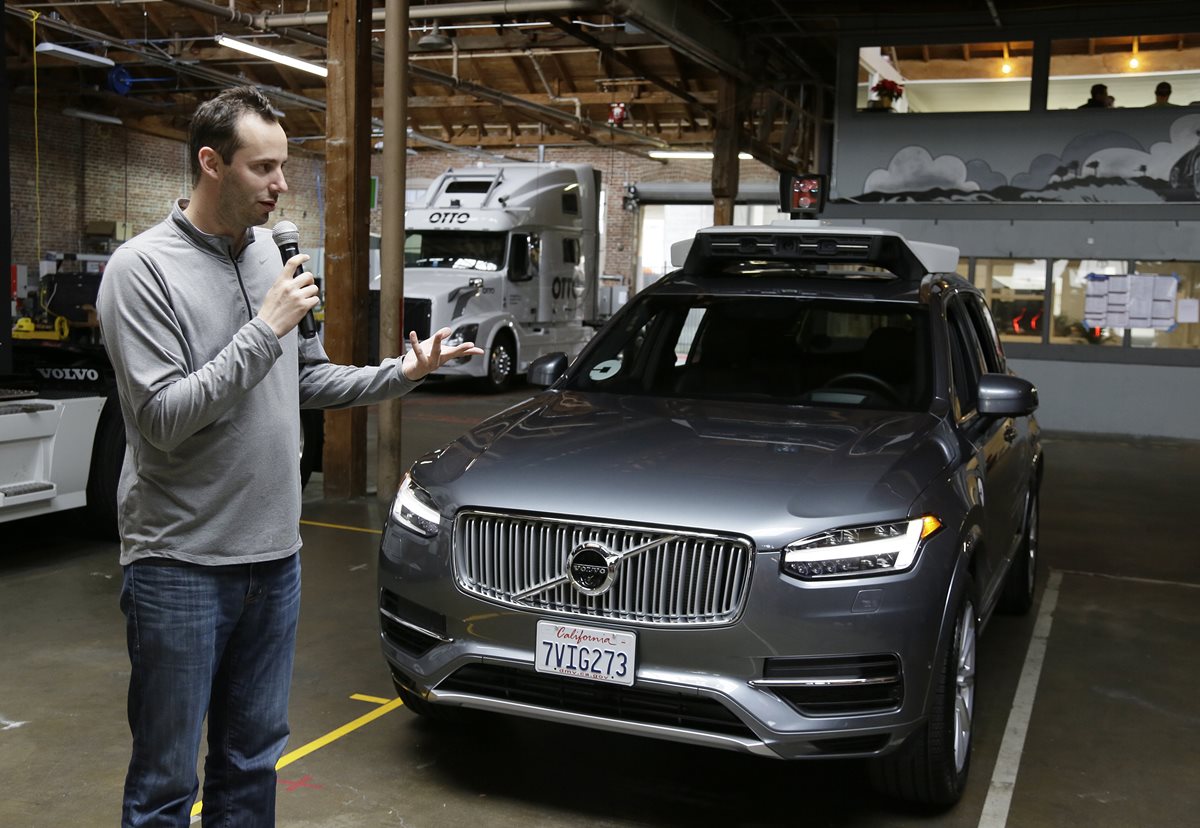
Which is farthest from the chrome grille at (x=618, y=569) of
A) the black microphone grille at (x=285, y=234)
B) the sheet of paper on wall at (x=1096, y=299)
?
the sheet of paper on wall at (x=1096, y=299)

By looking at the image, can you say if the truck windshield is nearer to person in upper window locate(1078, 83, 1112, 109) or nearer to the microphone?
person in upper window locate(1078, 83, 1112, 109)

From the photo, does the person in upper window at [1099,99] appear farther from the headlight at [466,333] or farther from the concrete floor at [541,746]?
the concrete floor at [541,746]

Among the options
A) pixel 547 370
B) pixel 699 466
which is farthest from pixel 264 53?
pixel 699 466

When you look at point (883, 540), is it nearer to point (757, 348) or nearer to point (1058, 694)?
point (757, 348)

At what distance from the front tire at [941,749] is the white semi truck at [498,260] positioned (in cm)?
1323

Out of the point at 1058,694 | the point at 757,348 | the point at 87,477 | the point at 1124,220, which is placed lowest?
the point at 1058,694

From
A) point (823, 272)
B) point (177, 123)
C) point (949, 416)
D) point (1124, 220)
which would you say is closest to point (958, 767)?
point (949, 416)

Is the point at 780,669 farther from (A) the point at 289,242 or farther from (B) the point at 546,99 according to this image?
(B) the point at 546,99

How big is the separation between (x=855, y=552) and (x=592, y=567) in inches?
28.0

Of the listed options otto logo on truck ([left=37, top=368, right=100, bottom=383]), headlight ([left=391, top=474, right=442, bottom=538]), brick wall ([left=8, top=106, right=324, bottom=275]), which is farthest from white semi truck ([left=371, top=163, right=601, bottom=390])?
headlight ([left=391, top=474, right=442, bottom=538])

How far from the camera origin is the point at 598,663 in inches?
129

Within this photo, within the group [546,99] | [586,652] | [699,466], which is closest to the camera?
[586,652]

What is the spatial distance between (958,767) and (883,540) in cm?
88

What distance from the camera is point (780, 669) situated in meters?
3.20
